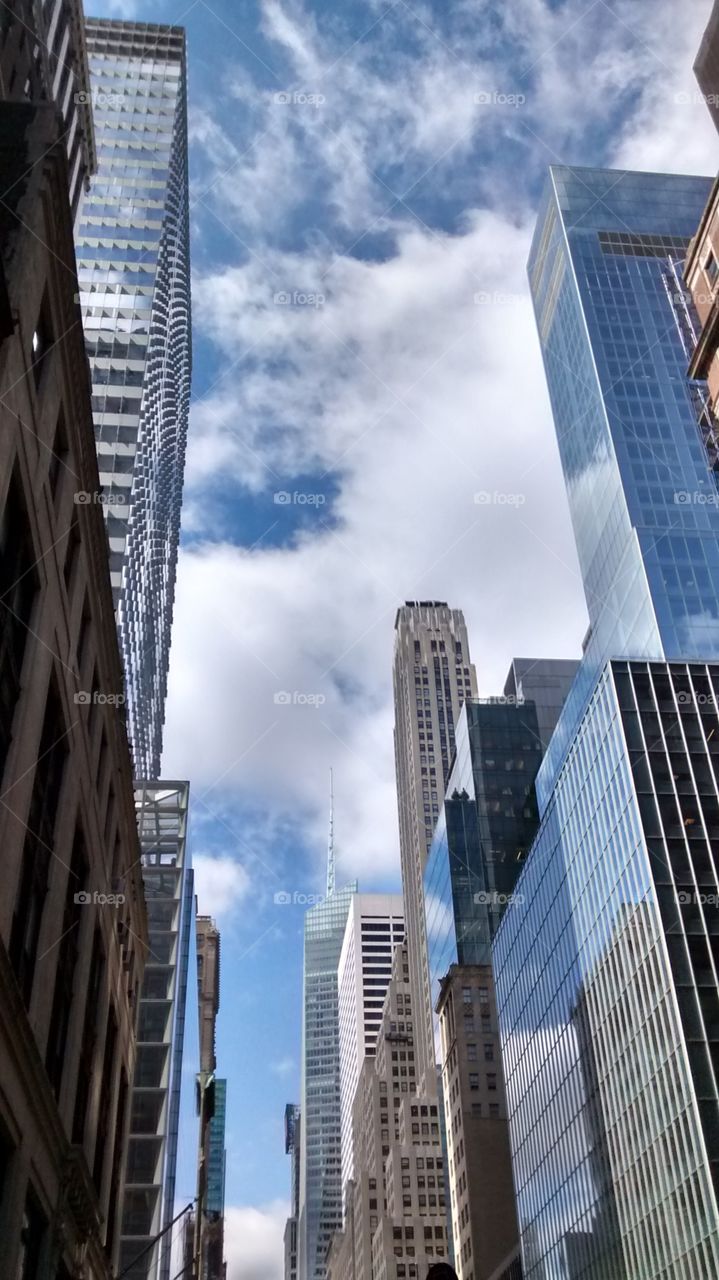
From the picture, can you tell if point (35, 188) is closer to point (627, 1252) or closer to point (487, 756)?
point (627, 1252)

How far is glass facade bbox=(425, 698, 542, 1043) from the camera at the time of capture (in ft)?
434

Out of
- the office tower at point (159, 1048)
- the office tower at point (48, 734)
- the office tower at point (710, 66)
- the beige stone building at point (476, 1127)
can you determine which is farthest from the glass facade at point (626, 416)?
the office tower at point (48, 734)

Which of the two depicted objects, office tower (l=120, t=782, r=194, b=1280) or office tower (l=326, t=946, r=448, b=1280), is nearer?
office tower (l=120, t=782, r=194, b=1280)

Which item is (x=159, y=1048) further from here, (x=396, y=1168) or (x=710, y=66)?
(x=396, y=1168)

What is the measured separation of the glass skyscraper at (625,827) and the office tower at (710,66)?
41186 millimetres

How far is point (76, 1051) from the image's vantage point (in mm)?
30031

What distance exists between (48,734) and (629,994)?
54.4m

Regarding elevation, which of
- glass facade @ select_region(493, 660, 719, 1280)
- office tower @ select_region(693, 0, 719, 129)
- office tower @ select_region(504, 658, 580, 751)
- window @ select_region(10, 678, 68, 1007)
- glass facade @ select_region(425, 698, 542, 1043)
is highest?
office tower @ select_region(504, 658, 580, 751)

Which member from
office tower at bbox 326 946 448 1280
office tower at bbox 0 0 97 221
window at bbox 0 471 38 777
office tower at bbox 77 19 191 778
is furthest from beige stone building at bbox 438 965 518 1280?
window at bbox 0 471 38 777

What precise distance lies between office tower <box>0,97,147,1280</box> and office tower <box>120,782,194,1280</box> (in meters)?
37.7

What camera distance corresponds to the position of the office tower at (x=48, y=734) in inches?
887

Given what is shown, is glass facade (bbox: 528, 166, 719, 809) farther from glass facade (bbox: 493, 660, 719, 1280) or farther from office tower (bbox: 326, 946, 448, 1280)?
office tower (bbox: 326, 946, 448, 1280)

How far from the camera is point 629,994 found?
239ft

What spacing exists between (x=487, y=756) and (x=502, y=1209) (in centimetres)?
4828
